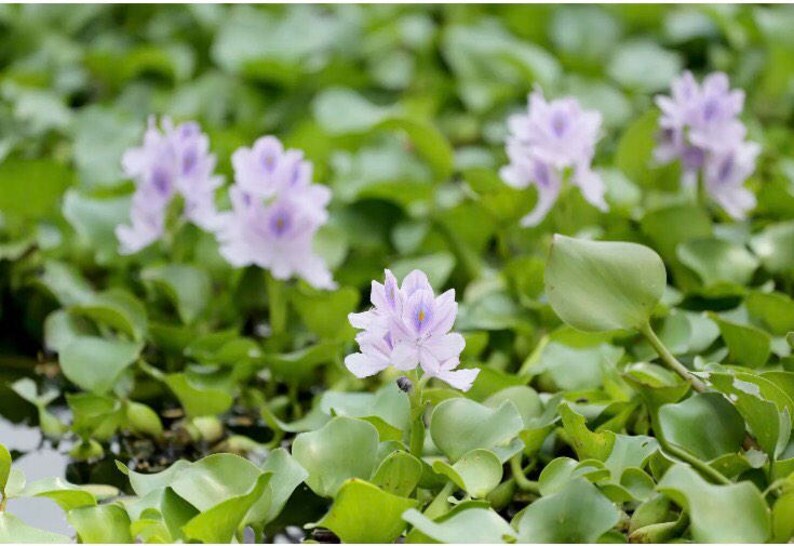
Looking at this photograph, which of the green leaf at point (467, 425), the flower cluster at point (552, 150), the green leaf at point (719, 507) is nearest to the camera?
the green leaf at point (719, 507)

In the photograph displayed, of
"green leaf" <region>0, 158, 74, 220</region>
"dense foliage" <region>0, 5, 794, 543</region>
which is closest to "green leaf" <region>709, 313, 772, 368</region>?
"dense foliage" <region>0, 5, 794, 543</region>

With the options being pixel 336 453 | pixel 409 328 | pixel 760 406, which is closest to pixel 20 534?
pixel 336 453

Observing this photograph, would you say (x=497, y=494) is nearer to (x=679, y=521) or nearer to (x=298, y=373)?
(x=679, y=521)

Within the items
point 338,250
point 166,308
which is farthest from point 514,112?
point 166,308

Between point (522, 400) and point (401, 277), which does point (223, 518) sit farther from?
point (401, 277)

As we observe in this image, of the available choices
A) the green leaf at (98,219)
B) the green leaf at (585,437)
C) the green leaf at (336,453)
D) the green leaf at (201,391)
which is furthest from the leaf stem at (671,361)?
the green leaf at (98,219)

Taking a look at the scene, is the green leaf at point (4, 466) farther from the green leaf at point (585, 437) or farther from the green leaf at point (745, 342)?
the green leaf at point (745, 342)

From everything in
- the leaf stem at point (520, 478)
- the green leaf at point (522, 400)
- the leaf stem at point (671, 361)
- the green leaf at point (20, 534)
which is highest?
the leaf stem at point (671, 361)
